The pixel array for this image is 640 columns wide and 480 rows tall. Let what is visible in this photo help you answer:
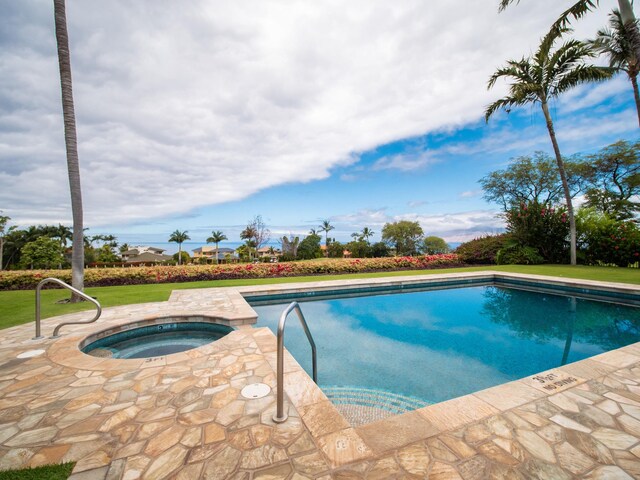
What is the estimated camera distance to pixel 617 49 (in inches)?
330

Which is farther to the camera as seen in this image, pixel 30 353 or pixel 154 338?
pixel 154 338

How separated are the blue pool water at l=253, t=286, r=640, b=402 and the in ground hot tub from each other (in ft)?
4.76

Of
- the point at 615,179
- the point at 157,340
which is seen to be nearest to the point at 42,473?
the point at 157,340

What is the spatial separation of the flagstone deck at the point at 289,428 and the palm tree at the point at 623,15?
6987 mm

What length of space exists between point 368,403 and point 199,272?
32.5 feet

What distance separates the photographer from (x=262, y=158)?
69.1 ft

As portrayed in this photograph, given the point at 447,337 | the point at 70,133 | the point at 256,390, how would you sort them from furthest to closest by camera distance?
the point at 70,133
the point at 447,337
the point at 256,390

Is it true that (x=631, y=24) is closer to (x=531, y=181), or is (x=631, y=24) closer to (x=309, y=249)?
(x=531, y=181)

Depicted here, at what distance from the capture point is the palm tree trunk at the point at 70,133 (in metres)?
6.29

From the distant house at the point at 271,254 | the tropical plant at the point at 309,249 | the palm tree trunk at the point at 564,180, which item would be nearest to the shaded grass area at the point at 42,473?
the palm tree trunk at the point at 564,180

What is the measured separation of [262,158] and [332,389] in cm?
1984

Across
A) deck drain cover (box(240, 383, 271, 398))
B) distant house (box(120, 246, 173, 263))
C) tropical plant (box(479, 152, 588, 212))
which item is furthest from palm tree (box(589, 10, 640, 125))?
distant house (box(120, 246, 173, 263))

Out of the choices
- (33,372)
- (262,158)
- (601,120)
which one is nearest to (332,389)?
(33,372)

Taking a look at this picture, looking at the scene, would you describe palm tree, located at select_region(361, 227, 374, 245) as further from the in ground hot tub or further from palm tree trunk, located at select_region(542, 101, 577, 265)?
the in ground hot tub
